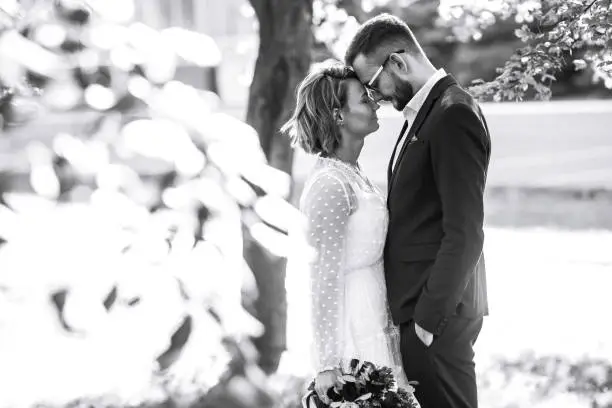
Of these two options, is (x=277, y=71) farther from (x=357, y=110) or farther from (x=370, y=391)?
(x=370, y=391)

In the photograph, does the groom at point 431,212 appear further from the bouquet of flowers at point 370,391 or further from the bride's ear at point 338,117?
the bouquet of flowers at point 370,391

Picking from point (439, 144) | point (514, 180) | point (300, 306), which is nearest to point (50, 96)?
point (439, 144)

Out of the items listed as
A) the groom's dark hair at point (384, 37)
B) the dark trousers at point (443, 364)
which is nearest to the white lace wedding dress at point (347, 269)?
the dark trousers at point (443, 364)

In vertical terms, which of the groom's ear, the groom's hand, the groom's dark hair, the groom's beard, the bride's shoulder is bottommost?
the groom's hand

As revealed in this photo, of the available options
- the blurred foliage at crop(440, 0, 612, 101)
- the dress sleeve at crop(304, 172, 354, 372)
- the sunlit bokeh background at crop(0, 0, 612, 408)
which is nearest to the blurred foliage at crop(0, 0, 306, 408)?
the sunlit bokeh background at crop(0, 0, 612, 408)

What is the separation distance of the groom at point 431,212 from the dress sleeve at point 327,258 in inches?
7.8

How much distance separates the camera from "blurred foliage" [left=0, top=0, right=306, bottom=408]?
240cm

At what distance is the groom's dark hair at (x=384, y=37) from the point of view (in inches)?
126

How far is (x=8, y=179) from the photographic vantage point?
2357 millimetres

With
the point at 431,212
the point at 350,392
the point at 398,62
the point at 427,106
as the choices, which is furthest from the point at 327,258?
the point at 398,62

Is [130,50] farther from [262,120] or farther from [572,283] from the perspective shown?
[572,283]

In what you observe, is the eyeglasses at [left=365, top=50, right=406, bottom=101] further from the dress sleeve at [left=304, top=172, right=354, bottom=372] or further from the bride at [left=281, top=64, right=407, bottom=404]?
the dress sleeve at [left=304, top=172, right=354, bottom=372]

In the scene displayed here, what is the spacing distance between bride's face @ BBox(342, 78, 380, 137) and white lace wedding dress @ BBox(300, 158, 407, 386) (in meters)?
0.15

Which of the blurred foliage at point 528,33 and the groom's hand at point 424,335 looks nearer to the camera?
the groom's hand at point 424,335
